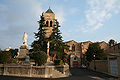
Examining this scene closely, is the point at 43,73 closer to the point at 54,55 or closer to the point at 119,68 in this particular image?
the point at 119,68

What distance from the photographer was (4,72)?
13.2m

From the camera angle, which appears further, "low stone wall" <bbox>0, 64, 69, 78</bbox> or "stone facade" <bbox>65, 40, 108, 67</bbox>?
"stone facade" <bbox>65, 40, 108, 67</bbox>

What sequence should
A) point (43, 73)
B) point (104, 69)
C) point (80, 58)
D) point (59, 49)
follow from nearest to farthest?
point (43, 73), point (104, 69), point (59, 49), point (80, 58)

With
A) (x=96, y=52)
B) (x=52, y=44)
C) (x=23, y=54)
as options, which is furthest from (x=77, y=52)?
(x=23, y=54)

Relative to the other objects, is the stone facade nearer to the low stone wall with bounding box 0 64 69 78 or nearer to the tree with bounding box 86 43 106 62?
the tree with bounding box 86 43 106 62

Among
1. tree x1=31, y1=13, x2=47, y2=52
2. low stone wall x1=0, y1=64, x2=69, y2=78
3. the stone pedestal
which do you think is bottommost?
low stone wall x1=0, y1=64, x2=69, y2=78

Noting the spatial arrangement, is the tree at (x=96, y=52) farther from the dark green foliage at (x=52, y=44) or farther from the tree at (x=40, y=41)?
the tree at (x=40, y=41)

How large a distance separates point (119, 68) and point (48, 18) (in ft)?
93.8

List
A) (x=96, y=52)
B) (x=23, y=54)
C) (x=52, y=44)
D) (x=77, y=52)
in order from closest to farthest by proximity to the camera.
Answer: (x=23, y=54), (x=52, y=44), (x=96, y=52), (x=77, y=52)

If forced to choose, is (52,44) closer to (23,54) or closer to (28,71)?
(23,54)

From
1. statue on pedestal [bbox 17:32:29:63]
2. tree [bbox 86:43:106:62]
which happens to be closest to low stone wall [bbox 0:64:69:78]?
statue on pedestal [bbox 17:32:29:63]

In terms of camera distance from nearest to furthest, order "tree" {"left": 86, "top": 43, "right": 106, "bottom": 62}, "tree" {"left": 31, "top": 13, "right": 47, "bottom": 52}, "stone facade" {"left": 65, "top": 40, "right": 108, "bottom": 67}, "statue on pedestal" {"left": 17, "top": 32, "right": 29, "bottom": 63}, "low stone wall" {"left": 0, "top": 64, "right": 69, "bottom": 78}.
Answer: "low stone wall" {"left": 0, "top": 64, "right": 69, "bottom": 78}, "statue on pedestal" {"left": 17, "top": 32, "right": 29, "bottom": 63}, "tree" {"left": 31, "top": 13, "right": 47, "bottom": 52}, "tree" {"left": 86, "top": 43, "right": 106, "bottom": 62}, "stone facade" {"left": 65, "top": 40, "right": 108, "bottom": 67}

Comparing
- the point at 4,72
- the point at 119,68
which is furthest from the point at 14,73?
the point at 119,68

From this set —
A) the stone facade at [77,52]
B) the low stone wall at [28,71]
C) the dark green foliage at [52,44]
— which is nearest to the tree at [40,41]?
the dark green foliage at [52,44]
